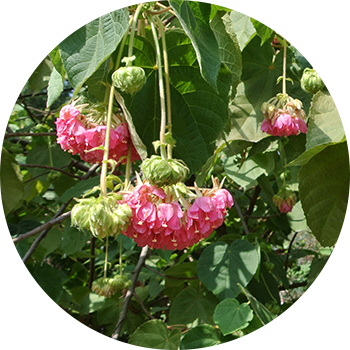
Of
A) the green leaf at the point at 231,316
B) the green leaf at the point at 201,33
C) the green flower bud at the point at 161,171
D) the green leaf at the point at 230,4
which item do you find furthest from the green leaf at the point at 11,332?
the green leaf at the point at 230,4

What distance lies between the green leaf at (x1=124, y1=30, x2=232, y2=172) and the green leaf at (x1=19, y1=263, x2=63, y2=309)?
1178 millimetres

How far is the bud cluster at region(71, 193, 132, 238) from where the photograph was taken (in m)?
0.66

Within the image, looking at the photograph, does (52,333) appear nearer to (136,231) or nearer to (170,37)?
(136,231)

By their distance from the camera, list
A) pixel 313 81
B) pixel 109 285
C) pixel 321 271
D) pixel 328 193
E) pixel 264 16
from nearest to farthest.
→ pixel 328 193 < pixel 264 16 < pixel 313 81 < pixel 109 285 < pixel 321 271

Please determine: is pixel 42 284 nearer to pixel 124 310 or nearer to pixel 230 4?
pixel 124 310

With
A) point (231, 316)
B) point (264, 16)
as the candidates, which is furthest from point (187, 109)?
point (231, 316)

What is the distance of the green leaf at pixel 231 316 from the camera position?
124 cm

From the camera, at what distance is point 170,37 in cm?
95

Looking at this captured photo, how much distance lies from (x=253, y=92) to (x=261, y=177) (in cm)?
43

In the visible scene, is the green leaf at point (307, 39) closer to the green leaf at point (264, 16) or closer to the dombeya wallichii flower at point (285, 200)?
the green leaf at point (264, 16)

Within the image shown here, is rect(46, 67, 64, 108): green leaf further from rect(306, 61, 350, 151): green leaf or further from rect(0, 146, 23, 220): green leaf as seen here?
rect(306, 61, 350, 151): green leaf

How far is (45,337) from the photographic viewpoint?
153cm

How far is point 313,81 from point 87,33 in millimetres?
738

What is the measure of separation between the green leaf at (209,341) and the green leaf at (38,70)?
1.49 m
